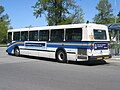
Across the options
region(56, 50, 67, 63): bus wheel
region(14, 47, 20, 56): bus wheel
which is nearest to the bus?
region(56, 50, 67, 63): bus wheel

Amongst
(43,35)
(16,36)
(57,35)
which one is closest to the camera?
(57,35)

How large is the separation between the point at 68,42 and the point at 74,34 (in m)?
0.72

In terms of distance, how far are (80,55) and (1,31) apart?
181 ft

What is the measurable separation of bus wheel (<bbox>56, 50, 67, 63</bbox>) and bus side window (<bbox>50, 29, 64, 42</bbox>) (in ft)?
2.69

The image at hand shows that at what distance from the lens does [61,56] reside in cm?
2028

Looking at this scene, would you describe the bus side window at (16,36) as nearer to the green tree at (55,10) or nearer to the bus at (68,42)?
the bus at (68,42)

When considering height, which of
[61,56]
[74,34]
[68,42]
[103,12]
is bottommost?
[61,56]

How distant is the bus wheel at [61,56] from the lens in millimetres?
19867

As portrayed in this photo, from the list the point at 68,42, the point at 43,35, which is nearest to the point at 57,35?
the point at 68,42

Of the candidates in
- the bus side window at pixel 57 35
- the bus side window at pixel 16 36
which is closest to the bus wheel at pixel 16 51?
the bus side window at pixel 16 36

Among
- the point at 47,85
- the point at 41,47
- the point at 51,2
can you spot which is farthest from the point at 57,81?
the point at 51,2

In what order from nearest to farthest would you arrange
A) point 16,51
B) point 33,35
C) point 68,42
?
point 68,42
point 33,35
point 16,51

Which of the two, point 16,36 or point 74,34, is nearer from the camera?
point 74,34

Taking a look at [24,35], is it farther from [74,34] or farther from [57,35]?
[74,34]
